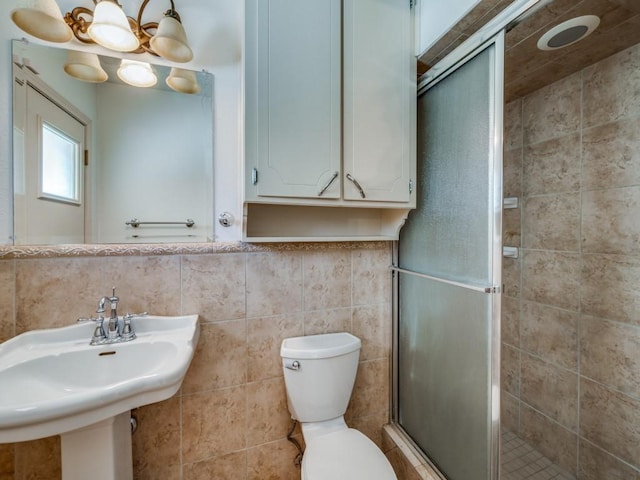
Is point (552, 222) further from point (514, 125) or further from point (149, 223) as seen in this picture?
point (149, 223)

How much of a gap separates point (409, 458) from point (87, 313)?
1520 mm

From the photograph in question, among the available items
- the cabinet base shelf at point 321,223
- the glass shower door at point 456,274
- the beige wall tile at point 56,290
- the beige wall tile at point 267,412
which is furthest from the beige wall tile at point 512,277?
the beige wall tile at point 56,290

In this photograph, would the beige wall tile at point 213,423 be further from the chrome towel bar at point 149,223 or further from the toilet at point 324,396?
the chrome towel bar at point 149,223

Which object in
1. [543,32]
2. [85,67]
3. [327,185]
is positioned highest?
[543,32]

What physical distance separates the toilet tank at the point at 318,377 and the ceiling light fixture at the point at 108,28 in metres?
1.32

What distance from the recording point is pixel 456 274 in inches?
44.3

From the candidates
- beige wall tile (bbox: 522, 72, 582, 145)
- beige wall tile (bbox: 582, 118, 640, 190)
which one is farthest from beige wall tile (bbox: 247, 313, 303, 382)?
beige wall tile (bbox: 522, 72, 582, 145)

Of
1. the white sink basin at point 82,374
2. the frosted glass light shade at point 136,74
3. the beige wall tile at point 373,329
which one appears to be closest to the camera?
the white sink basin at point 82,374

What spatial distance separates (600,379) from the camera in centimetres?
133

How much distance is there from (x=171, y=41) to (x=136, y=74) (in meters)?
0.21

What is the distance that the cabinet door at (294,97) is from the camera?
1.06 metres

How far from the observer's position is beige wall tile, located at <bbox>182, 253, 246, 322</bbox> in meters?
1.19

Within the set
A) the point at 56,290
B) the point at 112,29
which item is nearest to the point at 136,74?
the point at 112,29

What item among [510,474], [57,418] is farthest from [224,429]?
[510,474]
